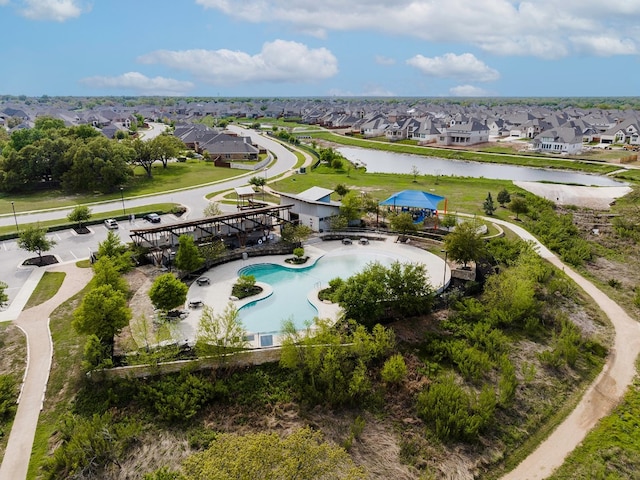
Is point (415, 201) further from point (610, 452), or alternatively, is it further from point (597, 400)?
point (610, 452)

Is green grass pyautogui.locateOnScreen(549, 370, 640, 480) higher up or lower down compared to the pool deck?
lower down

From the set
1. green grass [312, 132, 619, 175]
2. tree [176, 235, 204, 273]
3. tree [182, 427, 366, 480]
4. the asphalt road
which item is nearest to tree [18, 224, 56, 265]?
the asphalt road

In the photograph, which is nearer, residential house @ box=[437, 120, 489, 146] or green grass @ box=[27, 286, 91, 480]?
green grass @ box=[27, 286, 91, 480]

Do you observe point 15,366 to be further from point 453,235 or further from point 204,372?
point 453,235

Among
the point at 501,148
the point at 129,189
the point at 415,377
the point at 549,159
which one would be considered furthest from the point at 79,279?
the point at 501,148

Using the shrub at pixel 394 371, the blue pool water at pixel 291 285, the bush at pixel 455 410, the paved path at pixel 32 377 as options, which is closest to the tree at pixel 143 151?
the paved path at pixel 32 377

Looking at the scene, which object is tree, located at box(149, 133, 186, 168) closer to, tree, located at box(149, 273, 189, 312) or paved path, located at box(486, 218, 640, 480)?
tree, located at box(149, 273, 189, 312)
